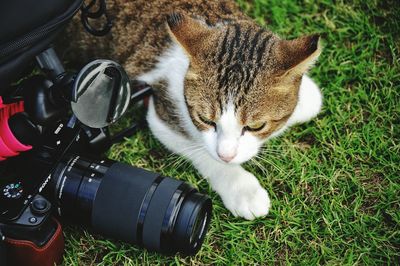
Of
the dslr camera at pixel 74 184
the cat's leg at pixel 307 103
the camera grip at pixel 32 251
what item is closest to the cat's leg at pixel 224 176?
the dslr camera at pixel 74 184

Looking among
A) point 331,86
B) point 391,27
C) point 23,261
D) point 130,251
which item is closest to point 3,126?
point 23,261

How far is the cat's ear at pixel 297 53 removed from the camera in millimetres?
1554

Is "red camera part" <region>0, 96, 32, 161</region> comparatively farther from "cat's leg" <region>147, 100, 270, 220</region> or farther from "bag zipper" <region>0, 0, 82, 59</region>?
"cat's leg" <region>147, 100, 270, 220</region>

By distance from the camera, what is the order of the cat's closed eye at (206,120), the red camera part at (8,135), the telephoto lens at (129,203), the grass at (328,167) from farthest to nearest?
the grass at (328,167), the cat's closed eye at (206,120), the telephoto lens at (129,203), the red camera part at (8,135)

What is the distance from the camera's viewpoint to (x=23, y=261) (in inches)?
62.4

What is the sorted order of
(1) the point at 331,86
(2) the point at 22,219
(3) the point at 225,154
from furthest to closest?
(1) the point at 331,86
(3) the point at 225,154
(2) the point at 22,219

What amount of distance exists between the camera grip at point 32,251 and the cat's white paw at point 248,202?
0.55 metres

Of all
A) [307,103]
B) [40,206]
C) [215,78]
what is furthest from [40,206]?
[307,103]

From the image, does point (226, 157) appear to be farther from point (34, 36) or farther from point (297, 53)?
point (34, 36)

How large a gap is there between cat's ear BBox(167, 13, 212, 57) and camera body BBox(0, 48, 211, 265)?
7.9 inches

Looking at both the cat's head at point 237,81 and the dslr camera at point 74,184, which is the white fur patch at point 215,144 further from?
the dslr camera at point 74,184

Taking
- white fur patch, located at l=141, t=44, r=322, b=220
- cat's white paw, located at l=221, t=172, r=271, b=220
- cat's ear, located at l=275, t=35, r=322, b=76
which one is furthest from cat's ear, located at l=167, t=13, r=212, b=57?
cat's white paw, located at l=221, t=172, r=271, b=220

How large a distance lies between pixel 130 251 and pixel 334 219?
674 mm

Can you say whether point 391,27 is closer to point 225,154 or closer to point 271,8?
point 271,8
